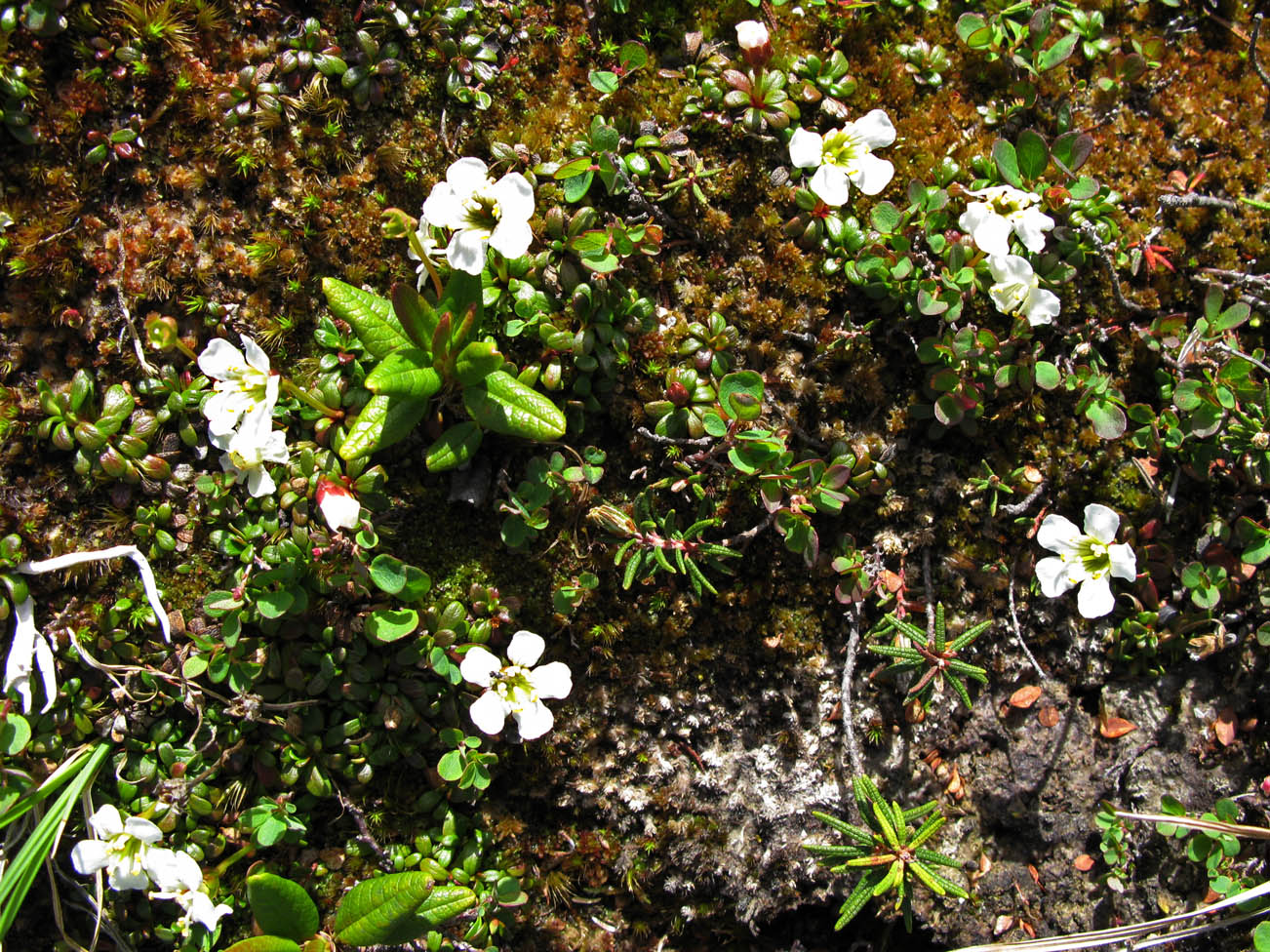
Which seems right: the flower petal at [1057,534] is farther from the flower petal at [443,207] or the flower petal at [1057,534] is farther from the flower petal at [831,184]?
the flower petal at [443,207]

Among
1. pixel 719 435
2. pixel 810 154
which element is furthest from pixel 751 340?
pixel 810 154

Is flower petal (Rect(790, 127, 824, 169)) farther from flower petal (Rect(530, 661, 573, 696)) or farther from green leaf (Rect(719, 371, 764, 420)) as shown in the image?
flower petal (Rect(530, 661, 573, 696))

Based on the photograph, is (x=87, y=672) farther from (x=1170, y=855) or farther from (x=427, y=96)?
(x=1170, y=855)

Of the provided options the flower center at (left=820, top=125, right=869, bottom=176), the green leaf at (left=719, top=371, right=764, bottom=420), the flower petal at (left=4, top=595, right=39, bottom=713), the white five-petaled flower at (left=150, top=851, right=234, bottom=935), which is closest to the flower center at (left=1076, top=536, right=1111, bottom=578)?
the green leaf at (left=719, top=371, right=764, bottom=420)

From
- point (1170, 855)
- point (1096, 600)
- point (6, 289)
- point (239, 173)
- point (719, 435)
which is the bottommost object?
point (1170, 855)

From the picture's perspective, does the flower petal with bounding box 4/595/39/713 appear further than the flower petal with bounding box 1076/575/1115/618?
No

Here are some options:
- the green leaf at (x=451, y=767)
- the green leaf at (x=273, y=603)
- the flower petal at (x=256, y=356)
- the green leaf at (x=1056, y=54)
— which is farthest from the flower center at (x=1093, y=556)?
the flower petal at (x=256, y=356)

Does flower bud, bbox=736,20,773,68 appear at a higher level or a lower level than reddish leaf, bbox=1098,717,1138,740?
higher
